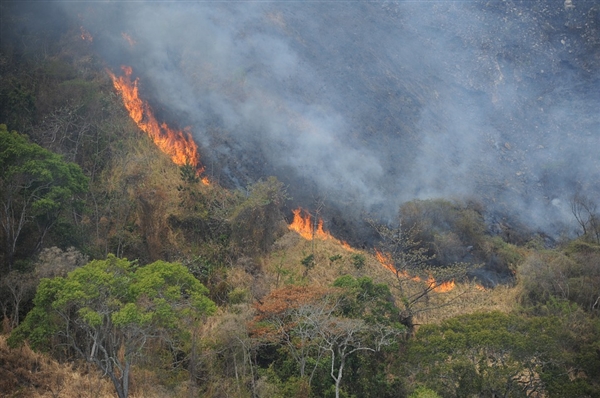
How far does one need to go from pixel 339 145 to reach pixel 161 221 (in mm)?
13045

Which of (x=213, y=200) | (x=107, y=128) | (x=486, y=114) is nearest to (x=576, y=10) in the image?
(x=486, y=114)

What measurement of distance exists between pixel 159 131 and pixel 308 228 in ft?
34.6

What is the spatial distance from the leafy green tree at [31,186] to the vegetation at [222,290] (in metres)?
0.09

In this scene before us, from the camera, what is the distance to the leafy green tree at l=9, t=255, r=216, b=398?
18.3 metres

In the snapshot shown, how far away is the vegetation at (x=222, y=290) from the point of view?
66.8ft

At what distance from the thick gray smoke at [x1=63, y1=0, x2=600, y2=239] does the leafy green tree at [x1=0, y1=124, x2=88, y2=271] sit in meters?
10.9

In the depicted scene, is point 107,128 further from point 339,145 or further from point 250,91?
point 339,145

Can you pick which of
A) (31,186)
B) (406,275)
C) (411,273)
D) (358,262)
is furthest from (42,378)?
(406,275)

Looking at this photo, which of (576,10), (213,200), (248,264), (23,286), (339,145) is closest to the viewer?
(23,286)

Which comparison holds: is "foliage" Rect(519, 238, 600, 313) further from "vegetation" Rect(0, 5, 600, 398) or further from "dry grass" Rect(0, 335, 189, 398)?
"dry grass" Rect(0, 335, 189, 398)

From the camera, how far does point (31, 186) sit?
80.7ft

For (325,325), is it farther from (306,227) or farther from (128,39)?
(128,39)

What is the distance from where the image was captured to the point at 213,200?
31.0 meters

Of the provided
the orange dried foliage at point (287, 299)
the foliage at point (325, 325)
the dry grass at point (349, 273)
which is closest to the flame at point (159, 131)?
the dry grass at point (349, 273)
